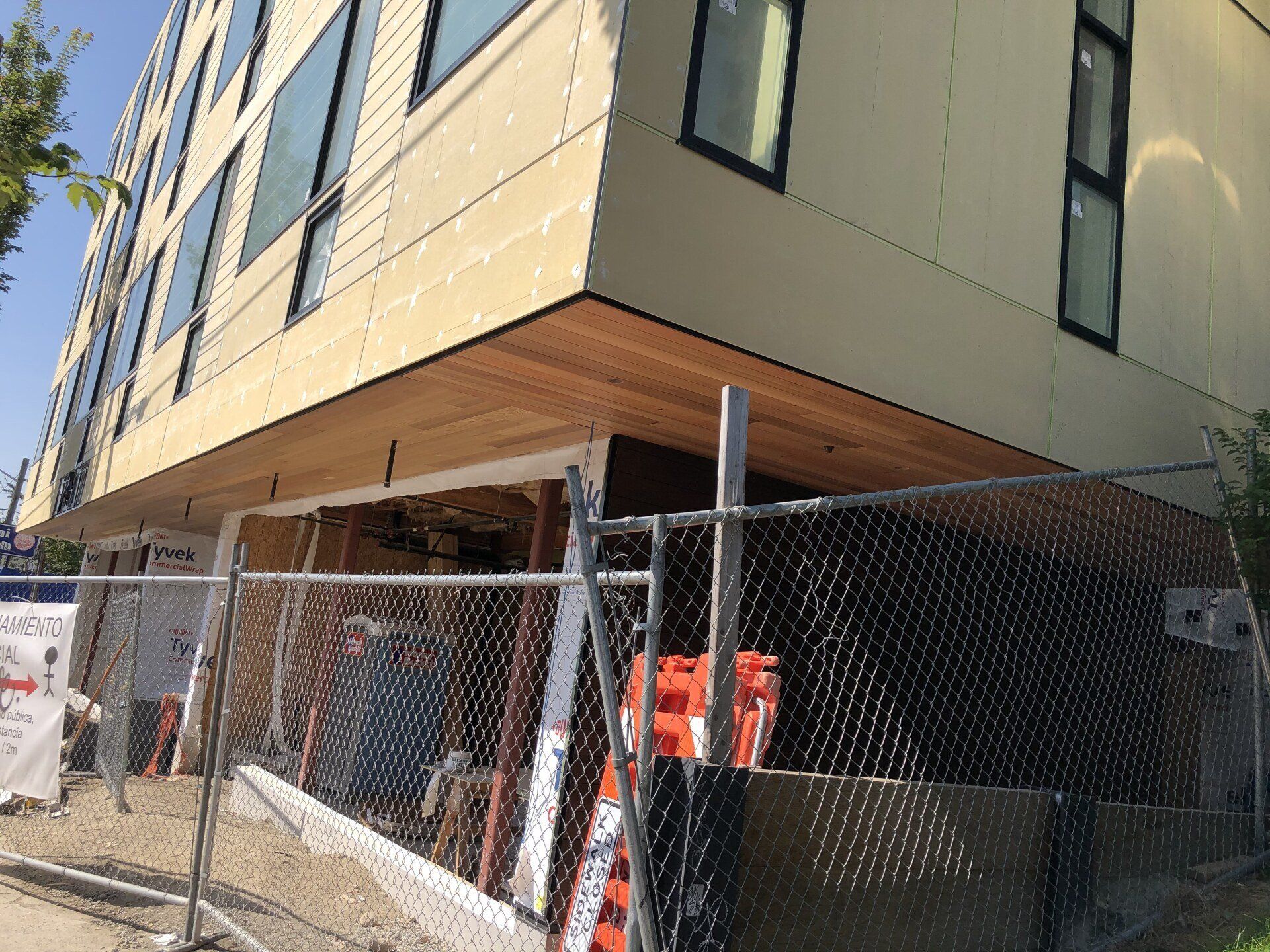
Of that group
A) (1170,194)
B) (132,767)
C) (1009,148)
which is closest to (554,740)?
(1009,148)

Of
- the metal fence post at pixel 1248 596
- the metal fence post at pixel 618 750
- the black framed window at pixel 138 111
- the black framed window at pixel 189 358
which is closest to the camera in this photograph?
the metal fence post at pixel 618 750

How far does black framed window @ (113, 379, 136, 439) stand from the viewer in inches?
539

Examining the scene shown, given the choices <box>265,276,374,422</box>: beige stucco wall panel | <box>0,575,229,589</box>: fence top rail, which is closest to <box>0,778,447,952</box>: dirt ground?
<box>0,575,229,589</box>: fence top rail

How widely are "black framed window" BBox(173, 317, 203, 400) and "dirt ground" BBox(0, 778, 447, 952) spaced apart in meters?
4.31

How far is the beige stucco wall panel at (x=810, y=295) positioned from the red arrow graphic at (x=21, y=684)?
4328 millimetres

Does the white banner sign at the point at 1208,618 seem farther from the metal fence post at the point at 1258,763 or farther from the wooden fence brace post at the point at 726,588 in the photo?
the wooden fence brace post at the point at 726,588

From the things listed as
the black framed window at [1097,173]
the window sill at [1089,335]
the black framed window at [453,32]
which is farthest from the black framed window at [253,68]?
the window sill at [1089,335]

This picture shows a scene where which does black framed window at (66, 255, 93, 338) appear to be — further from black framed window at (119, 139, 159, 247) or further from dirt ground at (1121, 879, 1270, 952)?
dirt ground at (1121, 879, 1270, 952)

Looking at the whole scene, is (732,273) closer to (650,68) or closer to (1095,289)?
(650,68)

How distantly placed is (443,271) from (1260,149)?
7407 millimetres

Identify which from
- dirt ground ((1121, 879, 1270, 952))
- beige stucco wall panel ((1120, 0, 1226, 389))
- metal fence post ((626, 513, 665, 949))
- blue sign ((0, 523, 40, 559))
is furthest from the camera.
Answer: blue sign ((0, 523, 40, 559))

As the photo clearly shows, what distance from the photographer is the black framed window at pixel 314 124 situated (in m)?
8.50

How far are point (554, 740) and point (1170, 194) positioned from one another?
20.5 ft

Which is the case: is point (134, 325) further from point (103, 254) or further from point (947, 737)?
point (947, 737)
